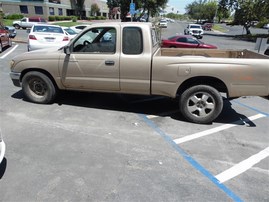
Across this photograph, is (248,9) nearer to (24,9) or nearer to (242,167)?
(242,167)

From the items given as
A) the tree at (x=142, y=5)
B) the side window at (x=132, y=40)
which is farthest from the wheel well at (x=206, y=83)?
the tree at (x=142, y=5)

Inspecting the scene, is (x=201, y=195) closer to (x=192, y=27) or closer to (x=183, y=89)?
(x=183, y=89)

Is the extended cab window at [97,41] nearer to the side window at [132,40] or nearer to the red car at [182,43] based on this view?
the side window at [132,40]

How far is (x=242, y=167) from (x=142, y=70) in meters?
2.49

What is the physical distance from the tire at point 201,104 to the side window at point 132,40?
132 centimetres

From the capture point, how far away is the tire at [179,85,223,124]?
15.2ft

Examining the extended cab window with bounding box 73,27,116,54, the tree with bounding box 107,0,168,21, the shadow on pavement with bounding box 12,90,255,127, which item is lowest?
the shadow on pavement with bounding box 12,90,255,127

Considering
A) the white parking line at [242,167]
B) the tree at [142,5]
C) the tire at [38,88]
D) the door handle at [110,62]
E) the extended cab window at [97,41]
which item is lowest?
the white parking line at [242,167]

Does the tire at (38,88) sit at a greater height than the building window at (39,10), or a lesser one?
lesser

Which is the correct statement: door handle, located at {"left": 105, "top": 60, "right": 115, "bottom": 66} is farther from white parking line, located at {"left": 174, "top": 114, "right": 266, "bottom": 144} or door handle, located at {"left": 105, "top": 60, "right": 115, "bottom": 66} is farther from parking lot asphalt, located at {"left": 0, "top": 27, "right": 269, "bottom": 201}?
white parking line, located at {"left": 174, "top": 114, "right": 266, "bottom": 144}

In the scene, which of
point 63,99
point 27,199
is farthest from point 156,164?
→ point 63,99

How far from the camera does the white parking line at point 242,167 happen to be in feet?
10.6

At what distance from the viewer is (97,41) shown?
5047mm

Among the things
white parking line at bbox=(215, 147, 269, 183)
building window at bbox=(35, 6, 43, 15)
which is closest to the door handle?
white parking line at bbox=(215, 147, 269, 183)
